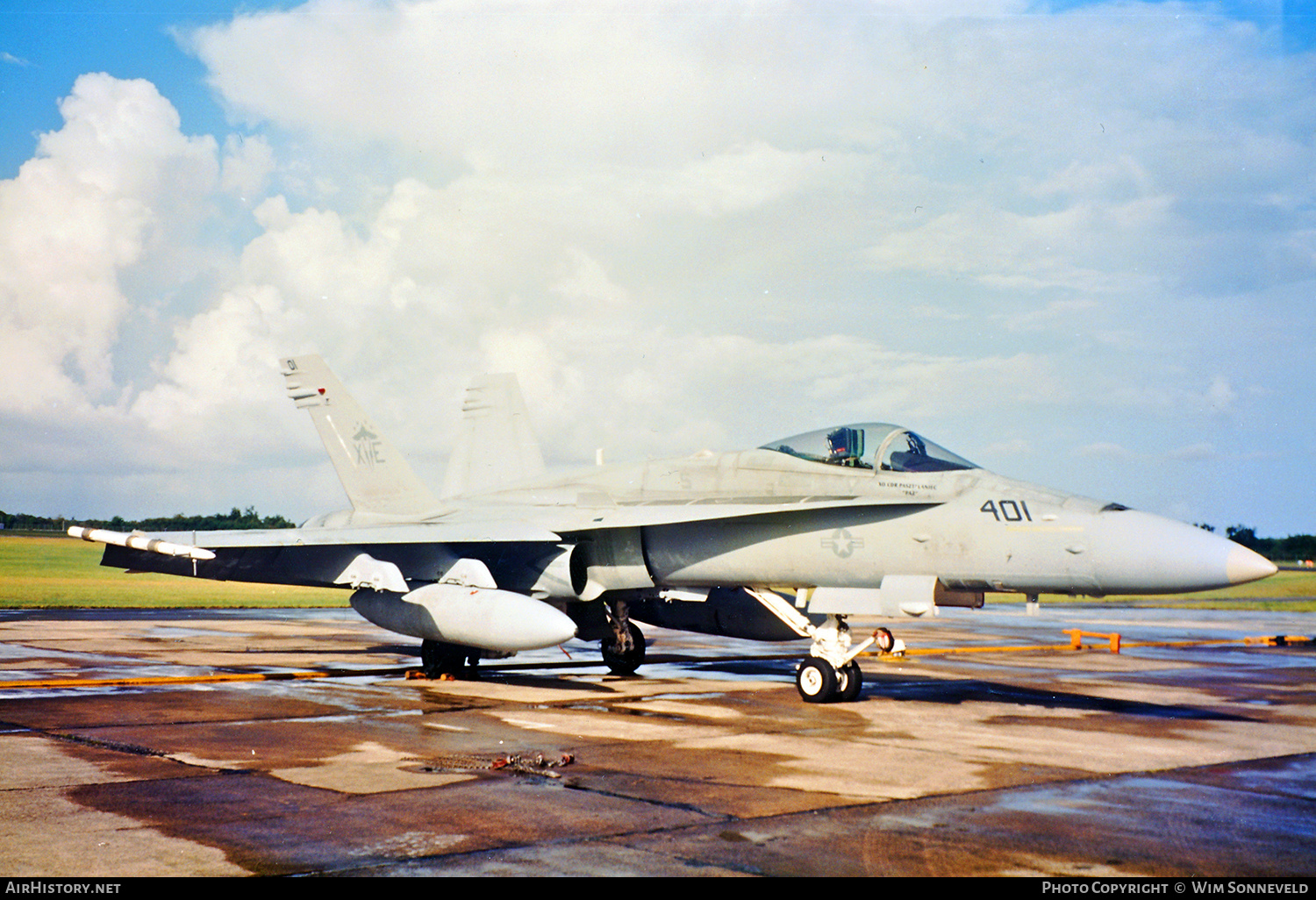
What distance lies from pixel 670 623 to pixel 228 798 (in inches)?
363

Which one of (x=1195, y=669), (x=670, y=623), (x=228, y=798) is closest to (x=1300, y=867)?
(x=228, y=798)

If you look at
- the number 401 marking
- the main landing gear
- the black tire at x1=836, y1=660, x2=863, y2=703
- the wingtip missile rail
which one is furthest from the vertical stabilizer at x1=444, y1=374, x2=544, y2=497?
the number 401 marking

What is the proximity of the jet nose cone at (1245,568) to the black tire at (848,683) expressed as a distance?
385cm

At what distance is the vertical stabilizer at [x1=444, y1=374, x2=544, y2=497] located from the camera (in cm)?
1853

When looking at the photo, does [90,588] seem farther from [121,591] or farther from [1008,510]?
[1008,510]

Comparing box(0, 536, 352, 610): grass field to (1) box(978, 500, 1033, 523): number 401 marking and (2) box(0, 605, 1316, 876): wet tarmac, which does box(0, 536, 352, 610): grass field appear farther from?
(1) box(978, 500, 1033, 523): number 401 marking

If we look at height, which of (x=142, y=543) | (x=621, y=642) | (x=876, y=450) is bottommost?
(x=621, y=642)

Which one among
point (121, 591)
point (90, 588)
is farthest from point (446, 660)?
point (90, 588)

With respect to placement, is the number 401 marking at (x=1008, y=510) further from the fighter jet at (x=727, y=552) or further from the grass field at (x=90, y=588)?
the grass field at (x=90, y=588)

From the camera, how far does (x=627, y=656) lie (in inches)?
568

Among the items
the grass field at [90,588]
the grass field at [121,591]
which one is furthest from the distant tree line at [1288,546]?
the grass field at [90,588]

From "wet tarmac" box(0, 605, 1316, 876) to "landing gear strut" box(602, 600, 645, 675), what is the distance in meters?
0.30

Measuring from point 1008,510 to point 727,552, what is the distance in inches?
124
